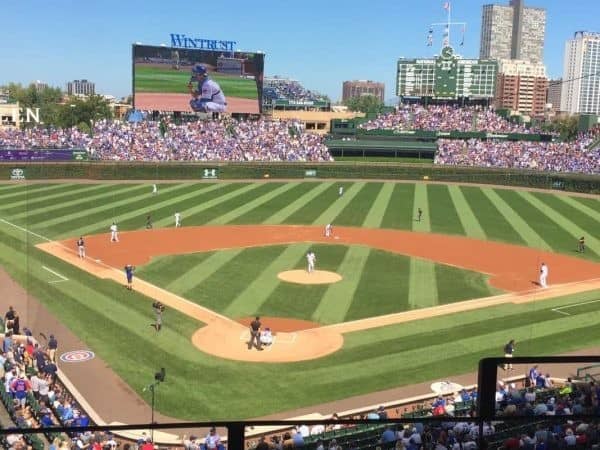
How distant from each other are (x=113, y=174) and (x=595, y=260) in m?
39.1

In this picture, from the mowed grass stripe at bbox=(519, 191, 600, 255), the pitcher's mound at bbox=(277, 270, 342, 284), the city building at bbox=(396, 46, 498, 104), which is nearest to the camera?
the pitcher's mound at bbox=(277, 270, 342, 284)

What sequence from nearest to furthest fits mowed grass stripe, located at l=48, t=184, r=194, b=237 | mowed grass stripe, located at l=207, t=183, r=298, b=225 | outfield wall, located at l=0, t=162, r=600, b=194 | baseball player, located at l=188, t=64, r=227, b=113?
mowed grass stripe, located at l=48, t=184, r=194, b=237 < mowed grass stripe, located at l=207, t=183, r=298, b=225 < outfield wall, located at l=0, t=162, r=600, b=194 < baseball player, located at l=188, t=64, r=227, b=113

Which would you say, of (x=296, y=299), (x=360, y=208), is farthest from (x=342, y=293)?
(x=360, y=208)

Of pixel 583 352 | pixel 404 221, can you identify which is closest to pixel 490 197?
pixel 404 221

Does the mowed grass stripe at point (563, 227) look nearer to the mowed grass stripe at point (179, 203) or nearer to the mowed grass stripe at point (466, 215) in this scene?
the mowed grass stripe at point (466, 215)

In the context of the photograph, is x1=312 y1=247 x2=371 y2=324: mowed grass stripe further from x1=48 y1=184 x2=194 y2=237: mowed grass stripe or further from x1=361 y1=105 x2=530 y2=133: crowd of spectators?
x1=361 y1=105 x2=530 y2=133: crowd of spectators

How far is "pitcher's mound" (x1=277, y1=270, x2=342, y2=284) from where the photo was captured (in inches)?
1123

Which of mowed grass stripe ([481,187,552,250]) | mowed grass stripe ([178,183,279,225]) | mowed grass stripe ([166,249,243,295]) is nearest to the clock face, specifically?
mowed grass stripe ([481,187,552,250])

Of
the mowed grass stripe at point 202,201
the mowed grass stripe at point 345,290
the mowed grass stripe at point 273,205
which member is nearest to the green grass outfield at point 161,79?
the mowed grass stripe at point 202,201

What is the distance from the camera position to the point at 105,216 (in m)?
43.0

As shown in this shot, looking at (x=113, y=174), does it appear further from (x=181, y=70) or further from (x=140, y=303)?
(x=140, y=303)

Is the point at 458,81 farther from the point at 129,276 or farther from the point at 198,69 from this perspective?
the point at 129,276

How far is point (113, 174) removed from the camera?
57.2m

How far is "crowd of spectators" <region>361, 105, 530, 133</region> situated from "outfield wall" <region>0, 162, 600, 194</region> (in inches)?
→ 708
